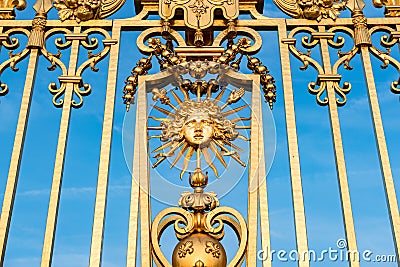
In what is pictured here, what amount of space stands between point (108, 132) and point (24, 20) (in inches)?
50.3

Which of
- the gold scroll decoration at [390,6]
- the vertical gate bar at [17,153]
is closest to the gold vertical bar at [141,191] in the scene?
the vertical gate bar at [17,153]

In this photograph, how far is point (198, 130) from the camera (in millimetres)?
4445

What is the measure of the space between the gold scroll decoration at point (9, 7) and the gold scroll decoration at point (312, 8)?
1967mm

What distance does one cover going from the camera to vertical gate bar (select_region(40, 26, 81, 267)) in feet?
13.1

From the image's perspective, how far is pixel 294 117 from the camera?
178 inches

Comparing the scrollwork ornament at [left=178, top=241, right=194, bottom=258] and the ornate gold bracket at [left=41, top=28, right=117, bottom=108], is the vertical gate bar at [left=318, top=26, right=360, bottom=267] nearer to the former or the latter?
the scrollwork ornament at [left=178, top=241, right=194, bottom=258]

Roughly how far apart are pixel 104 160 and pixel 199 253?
0.89m

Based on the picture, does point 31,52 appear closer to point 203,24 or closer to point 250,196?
point 203,24

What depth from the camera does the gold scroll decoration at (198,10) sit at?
4969 millimetres

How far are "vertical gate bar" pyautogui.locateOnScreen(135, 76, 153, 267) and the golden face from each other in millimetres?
284

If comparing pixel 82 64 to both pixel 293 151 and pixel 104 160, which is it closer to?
pixel 104 160

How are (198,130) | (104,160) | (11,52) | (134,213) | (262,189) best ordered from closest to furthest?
(134,213)
(262,189)
(104,160)
(198,130)
(11,52)

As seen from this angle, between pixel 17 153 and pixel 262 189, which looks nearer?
pixel 262 189

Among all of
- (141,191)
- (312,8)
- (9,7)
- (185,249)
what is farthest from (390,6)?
(9,7)
